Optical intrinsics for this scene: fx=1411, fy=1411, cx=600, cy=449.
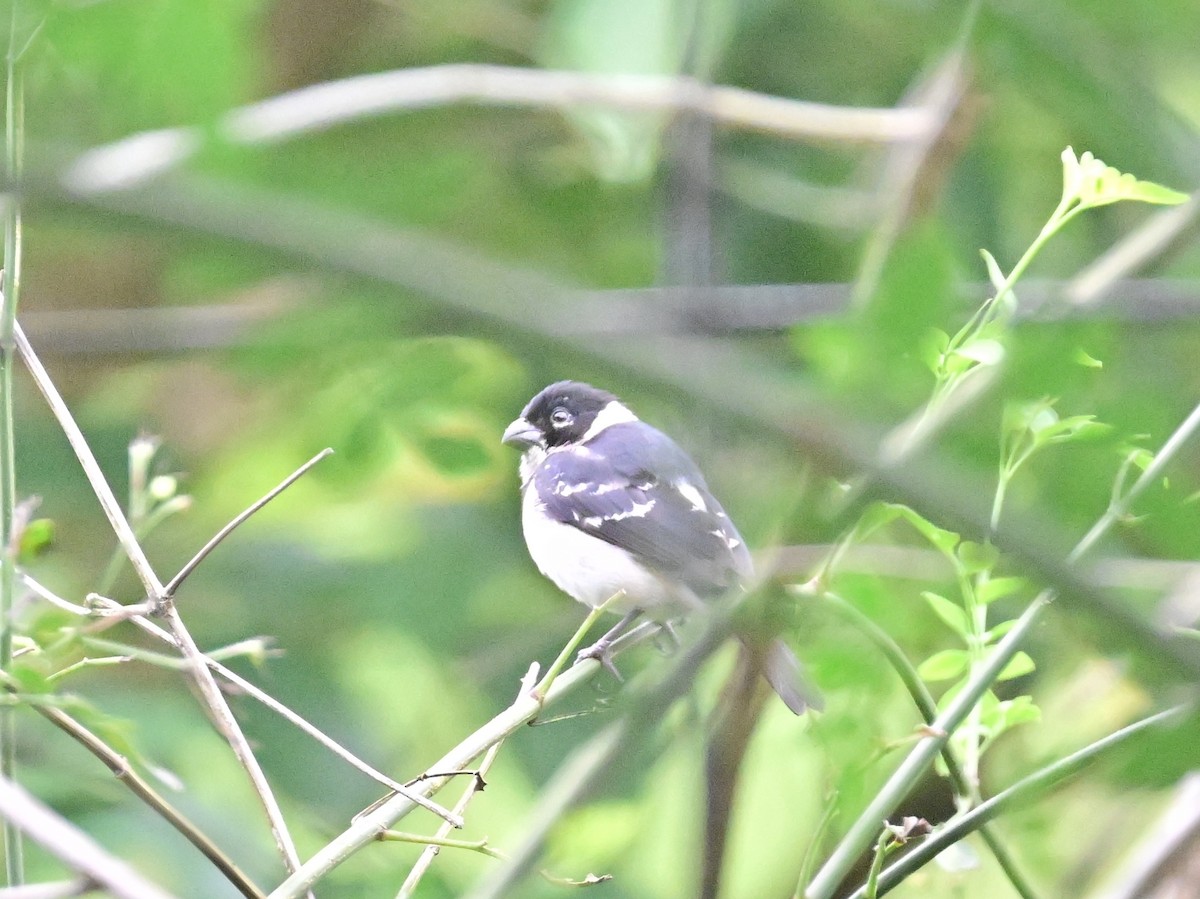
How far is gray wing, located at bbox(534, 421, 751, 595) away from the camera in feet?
5.43

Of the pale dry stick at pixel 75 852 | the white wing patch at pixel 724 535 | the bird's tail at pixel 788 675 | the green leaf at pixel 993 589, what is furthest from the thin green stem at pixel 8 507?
the white wing patch at pixel 724 535

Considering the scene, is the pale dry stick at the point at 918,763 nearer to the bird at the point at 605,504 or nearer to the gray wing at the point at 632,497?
the bird at the point at 605,504

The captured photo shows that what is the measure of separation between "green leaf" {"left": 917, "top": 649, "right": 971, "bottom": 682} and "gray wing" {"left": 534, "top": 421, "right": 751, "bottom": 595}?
0.78 metres

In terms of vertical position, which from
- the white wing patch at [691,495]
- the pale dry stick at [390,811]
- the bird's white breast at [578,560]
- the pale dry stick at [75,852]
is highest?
the pale dry stick at [75,852]

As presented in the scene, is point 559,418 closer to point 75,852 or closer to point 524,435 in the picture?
point 524,435

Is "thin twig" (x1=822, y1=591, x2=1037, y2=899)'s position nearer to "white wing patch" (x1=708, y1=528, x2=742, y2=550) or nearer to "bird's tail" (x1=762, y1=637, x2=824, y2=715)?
"bird's tail" (x1=762, y1=637, x2=824, y2=715)

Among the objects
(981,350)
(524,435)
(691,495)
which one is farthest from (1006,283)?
(524,435)

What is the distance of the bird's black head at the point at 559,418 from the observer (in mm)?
2146

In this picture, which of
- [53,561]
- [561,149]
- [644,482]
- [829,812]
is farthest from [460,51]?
[829,812]

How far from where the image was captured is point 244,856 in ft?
3.65

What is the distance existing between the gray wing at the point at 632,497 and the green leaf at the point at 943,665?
78cm

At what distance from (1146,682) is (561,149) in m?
1.92

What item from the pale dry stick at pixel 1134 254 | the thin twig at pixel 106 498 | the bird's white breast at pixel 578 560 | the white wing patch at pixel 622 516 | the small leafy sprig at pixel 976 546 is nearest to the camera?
the small leafy sprig at pixel 976 546

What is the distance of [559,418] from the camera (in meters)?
2.20
